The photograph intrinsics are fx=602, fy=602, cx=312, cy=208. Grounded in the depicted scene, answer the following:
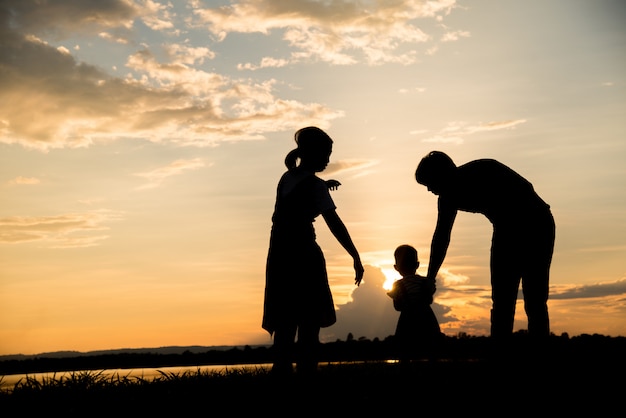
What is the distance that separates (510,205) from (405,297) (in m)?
3.18

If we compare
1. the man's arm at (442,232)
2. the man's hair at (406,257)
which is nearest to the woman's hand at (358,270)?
the man's arm at (442,232)

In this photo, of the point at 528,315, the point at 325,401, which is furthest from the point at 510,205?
the point at 325,401

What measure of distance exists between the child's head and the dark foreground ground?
2496mm

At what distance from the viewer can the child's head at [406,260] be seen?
409 inches

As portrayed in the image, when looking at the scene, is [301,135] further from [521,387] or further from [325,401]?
[521,387]

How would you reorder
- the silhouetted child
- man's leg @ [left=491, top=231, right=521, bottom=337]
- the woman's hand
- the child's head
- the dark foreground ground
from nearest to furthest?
the dark foreground ground → the woman's hand → man's leg @ [left=491, top=231, right=521, bottom=337] → the silhouetted child → the child's head

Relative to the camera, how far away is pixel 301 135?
713 centimetres

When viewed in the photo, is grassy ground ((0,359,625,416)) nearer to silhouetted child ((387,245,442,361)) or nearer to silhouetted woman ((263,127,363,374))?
silhouetted woman ((263,127,363,374))

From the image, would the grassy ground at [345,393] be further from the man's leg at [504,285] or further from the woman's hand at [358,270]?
the woman's hand at [358,270]

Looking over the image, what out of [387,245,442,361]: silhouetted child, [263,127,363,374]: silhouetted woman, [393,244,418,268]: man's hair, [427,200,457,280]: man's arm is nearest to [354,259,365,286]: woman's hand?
[263,127,363,374]: silhouetted woman

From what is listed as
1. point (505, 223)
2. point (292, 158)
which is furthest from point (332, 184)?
point (505, 223)

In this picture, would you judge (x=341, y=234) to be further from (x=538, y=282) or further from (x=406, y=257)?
(x=406, y=257)

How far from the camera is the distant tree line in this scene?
730cm

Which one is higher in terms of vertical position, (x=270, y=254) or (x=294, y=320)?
(x=270, y=254)
